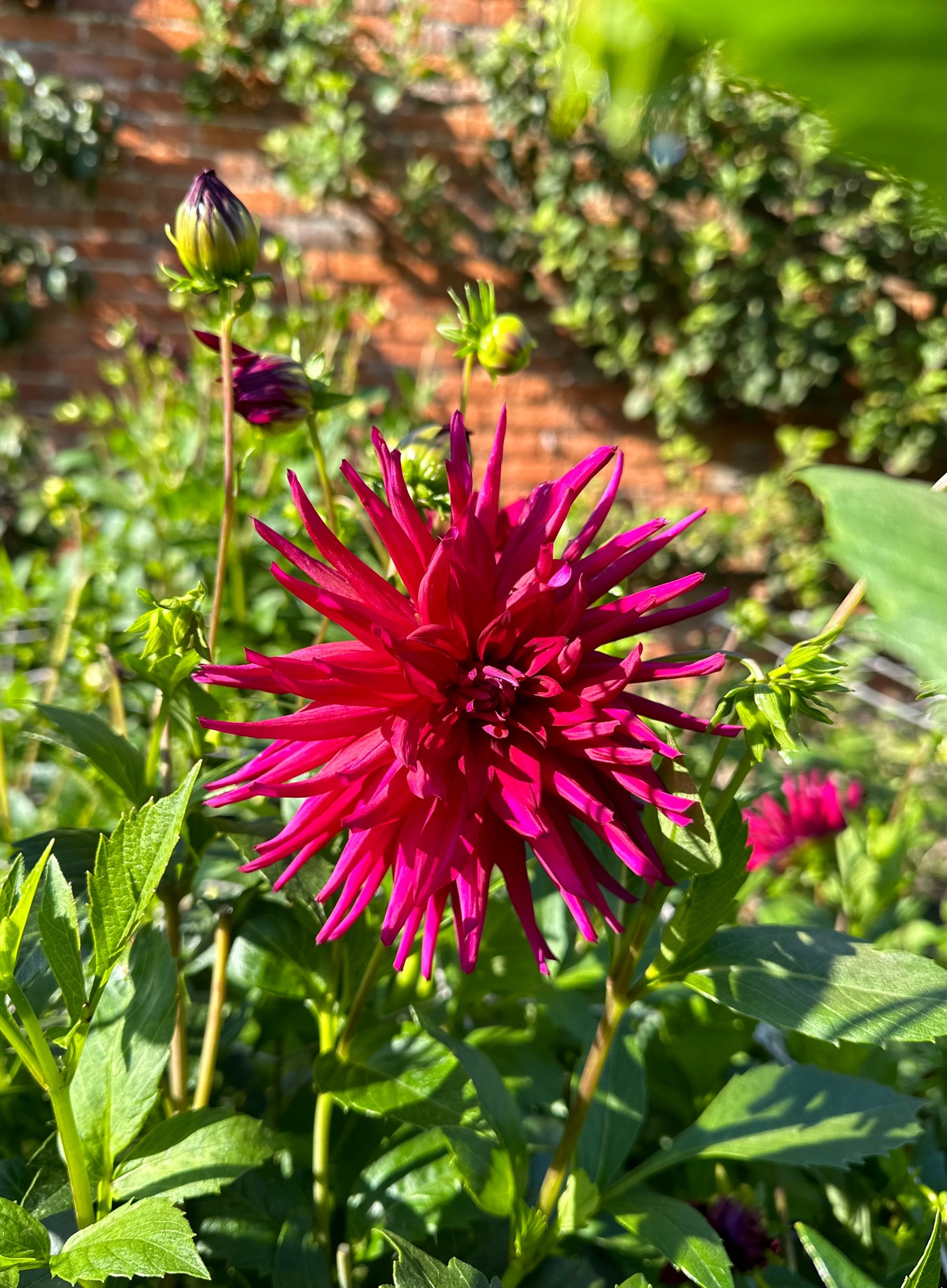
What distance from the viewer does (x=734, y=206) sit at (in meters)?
2.43

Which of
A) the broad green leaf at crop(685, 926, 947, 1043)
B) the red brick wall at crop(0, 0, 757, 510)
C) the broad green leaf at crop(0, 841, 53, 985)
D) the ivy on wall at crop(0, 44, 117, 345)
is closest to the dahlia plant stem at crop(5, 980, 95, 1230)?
the broad green leaf at crop(0, 841, 53, 985)

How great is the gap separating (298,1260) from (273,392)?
360mm

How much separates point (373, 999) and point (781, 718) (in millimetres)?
283

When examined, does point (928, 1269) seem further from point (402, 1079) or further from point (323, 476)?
point (323, 476)

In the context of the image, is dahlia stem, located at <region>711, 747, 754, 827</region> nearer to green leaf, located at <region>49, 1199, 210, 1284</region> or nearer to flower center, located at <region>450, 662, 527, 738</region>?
flower center, located at <region>450, 662, 527, 738</region>

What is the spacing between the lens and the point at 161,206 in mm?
2293

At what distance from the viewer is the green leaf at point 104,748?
38 cm

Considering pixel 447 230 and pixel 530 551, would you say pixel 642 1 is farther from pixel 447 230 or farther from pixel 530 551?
pixel 447 230

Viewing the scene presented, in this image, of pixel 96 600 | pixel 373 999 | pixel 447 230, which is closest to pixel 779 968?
pixel 373 999

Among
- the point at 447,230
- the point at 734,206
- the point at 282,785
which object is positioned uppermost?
the point at 734,206

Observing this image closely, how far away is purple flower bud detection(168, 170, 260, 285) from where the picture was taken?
0.39 m

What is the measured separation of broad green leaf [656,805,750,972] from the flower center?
9 centimetres

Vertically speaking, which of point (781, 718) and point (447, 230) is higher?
point (447, 230)

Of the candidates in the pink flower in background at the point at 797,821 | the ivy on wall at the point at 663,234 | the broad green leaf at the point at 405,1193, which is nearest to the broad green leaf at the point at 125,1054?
the broad green leaf at the point at 405,1193
